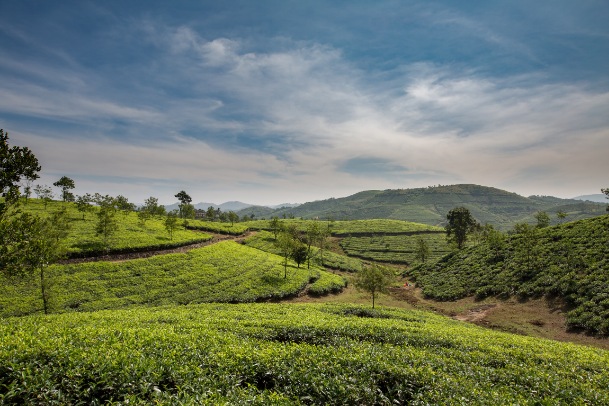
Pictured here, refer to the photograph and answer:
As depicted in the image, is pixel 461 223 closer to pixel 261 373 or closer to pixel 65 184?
pixel 261 373

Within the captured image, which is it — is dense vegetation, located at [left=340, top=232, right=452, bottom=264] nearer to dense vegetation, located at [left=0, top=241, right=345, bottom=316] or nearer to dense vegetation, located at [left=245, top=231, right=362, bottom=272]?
dense vegetation, located at [left=245, top=231, right=362, bottom=272]

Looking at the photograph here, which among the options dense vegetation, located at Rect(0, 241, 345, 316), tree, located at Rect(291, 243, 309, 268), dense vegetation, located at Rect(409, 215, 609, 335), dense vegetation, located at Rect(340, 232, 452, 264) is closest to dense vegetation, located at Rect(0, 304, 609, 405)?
dense vegetation, located at Rect(409, 215, 609, 335)

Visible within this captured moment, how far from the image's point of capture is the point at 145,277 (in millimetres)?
46438

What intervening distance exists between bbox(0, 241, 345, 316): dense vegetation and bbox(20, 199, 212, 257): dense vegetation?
20.4ft

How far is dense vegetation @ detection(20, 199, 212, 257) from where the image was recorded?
51.8 m

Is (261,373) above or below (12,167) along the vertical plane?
below

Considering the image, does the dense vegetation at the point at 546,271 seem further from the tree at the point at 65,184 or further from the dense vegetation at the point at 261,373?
the tree at the point at 65,184

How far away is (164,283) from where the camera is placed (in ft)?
150

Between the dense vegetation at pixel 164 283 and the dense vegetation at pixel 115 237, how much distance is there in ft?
20.4

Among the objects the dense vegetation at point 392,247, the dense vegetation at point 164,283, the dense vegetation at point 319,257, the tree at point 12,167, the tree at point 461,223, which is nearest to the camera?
the tree at point 12,167

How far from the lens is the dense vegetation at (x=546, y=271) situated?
34.7 meters

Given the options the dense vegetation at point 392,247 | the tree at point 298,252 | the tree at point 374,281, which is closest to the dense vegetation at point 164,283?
the tree at point 298,252

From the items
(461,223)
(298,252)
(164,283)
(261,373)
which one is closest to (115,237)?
(164,283)

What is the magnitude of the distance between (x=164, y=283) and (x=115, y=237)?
22.8 metres
